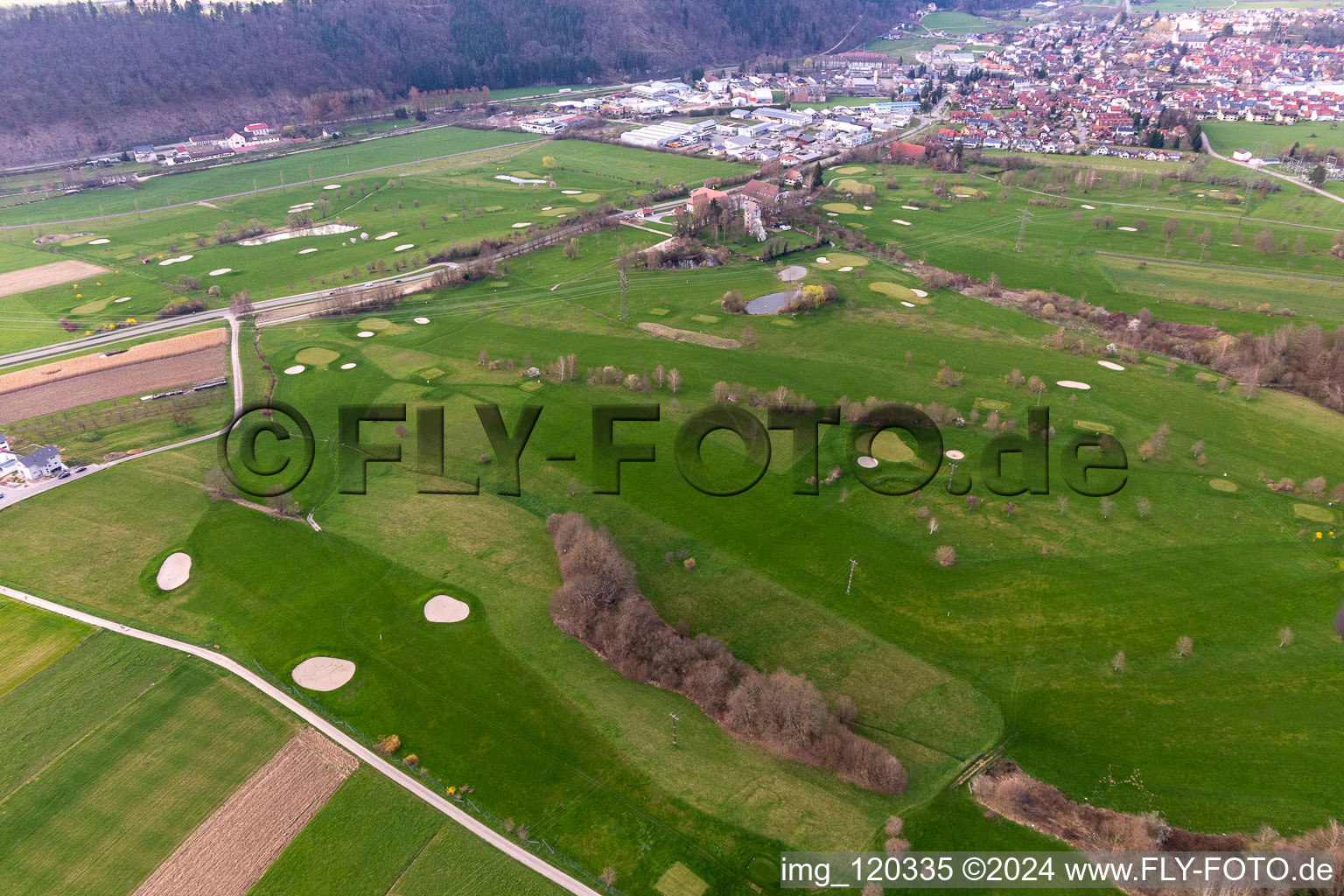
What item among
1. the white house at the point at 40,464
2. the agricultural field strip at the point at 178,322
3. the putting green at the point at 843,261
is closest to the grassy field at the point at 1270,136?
the putting green at the point at 843,261

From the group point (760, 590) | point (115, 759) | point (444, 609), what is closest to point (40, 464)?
point (115, 759)

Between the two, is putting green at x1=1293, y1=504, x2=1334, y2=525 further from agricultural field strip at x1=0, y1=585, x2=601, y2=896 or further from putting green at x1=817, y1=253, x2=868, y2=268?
putting green at x1=817, y1=253, x2=868, y2=268

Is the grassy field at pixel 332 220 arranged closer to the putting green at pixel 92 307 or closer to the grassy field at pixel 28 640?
the putting green at pixel 92 307

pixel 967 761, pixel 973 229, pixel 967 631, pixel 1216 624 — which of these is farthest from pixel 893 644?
pixel 973 229

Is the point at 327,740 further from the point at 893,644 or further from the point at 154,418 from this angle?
the point at 154,418

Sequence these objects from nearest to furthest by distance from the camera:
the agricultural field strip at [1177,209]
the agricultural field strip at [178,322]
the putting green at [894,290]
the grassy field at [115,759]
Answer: the grassy field at [115,759] < the agricultural field strip at [178,322] < the putting green at [894,290] < the agricultural field strip at [1177,209]

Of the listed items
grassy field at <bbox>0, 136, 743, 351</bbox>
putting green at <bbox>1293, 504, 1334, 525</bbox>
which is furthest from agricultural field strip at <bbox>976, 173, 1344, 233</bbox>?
putting green at <bbox>1293, 504, 1334, 525</bbox>
